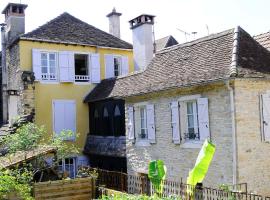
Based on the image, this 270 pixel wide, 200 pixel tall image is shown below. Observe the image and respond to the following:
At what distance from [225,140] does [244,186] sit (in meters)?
1.54

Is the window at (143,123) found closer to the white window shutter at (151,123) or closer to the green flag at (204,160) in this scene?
the white window shutter at (151,123)

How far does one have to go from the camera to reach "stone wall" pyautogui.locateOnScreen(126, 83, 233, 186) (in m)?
12.8

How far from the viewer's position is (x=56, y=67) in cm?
2230

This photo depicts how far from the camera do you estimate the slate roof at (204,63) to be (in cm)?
1312

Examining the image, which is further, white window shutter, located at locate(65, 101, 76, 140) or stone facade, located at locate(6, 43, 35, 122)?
white window shutter, located at locate(65, 101, 76, 140)

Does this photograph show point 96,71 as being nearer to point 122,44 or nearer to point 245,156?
point 122,44

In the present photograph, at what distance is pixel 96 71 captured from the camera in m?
23.5

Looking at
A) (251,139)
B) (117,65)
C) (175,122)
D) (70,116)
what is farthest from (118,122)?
(251,139)

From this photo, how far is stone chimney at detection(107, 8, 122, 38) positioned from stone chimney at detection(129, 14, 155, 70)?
18.5ft

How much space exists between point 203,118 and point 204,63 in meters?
2.15

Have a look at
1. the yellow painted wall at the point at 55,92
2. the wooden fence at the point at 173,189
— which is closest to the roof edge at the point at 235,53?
the wooden fence at the point at 173,189

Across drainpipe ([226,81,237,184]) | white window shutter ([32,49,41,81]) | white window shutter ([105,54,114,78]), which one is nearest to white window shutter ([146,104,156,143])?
drainpipe ([226,81,237,184])

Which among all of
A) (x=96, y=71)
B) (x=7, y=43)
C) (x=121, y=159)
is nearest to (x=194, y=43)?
(x=121, y=159)

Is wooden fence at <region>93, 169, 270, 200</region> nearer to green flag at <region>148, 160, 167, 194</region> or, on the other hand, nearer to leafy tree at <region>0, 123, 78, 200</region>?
green flag at <region>148, 160, 167, 194</region>
